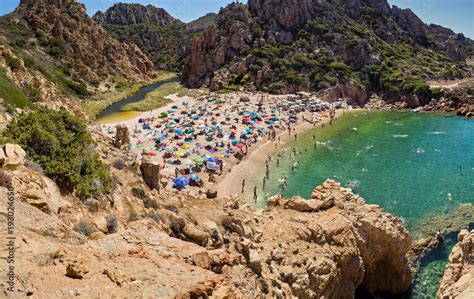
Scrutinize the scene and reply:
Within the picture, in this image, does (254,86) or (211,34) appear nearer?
(254,86)

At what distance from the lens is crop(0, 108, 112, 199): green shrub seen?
14586mm

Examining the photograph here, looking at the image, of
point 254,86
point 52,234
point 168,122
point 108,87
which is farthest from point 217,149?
point 108,87

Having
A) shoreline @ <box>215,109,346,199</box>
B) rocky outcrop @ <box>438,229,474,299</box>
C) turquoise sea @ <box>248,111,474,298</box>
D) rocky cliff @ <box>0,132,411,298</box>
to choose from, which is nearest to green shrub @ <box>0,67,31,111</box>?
rocky cliff @ <box>0,132,411,298</box>

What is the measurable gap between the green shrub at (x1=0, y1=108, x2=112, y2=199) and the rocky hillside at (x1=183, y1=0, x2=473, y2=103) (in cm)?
7559

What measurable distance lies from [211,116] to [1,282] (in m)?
58.8

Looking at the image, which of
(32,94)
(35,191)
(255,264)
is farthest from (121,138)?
(35,191)

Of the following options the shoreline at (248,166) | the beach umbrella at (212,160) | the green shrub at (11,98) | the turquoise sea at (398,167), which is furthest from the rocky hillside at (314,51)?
the green shrub at (11,98)

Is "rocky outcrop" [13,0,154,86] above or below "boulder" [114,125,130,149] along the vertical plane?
above

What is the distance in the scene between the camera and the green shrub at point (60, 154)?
1459 centimetres

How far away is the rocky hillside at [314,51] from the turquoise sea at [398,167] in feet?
83.8

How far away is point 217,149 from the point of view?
48.4 metres

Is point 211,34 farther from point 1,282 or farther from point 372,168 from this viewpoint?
point 1,282

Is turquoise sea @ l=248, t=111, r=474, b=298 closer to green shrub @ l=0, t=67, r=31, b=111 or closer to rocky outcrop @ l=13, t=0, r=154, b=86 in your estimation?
green shrub @ l=0, t=67, r=31, b=111

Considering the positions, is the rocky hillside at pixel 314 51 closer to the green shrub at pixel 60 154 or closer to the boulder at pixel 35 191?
the green shrub at pixel 60 154
